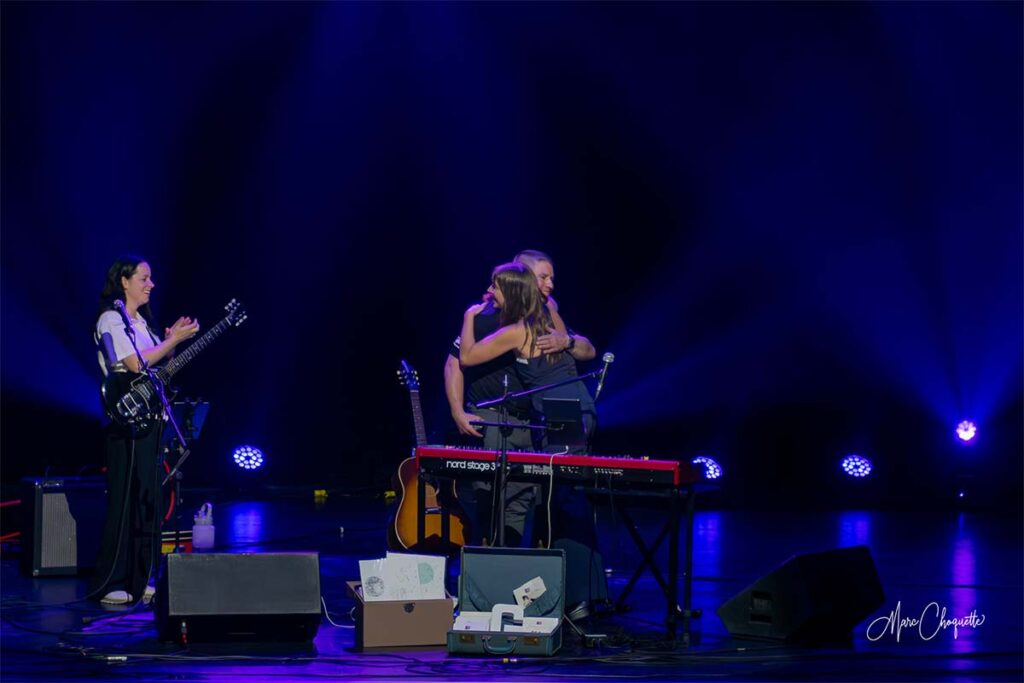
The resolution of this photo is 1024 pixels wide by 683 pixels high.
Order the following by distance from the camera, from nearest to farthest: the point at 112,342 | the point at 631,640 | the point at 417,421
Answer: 1. the point at 631,640
2. the point at 112,342
3. the point at 417,421

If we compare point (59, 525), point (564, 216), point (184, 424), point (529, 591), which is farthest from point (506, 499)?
point (564, 216)

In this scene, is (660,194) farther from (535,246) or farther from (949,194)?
(949,194)

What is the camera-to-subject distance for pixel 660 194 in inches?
430

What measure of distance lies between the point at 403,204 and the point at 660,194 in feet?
7.38

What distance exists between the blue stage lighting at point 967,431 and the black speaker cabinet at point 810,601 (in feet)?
21.0

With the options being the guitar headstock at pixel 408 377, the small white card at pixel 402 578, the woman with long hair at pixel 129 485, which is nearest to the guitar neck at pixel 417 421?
the guitar headstock at pixel 408 377

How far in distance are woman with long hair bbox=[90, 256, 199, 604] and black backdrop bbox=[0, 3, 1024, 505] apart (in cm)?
414

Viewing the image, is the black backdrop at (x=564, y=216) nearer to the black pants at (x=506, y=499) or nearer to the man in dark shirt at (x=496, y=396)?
the man in dark shirt at (x=496, y=396)

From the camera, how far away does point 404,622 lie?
15.4 feet

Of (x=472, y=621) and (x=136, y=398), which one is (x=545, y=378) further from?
(x=136, y=398)

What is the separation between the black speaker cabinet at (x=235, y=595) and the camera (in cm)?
459

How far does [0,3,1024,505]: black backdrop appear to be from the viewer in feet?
32.5

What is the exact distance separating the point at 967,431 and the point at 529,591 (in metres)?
7.43

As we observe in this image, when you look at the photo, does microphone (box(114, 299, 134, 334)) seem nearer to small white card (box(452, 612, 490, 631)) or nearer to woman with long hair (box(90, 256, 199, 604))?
woman with long hair (box(90, 256, 199, 604))
